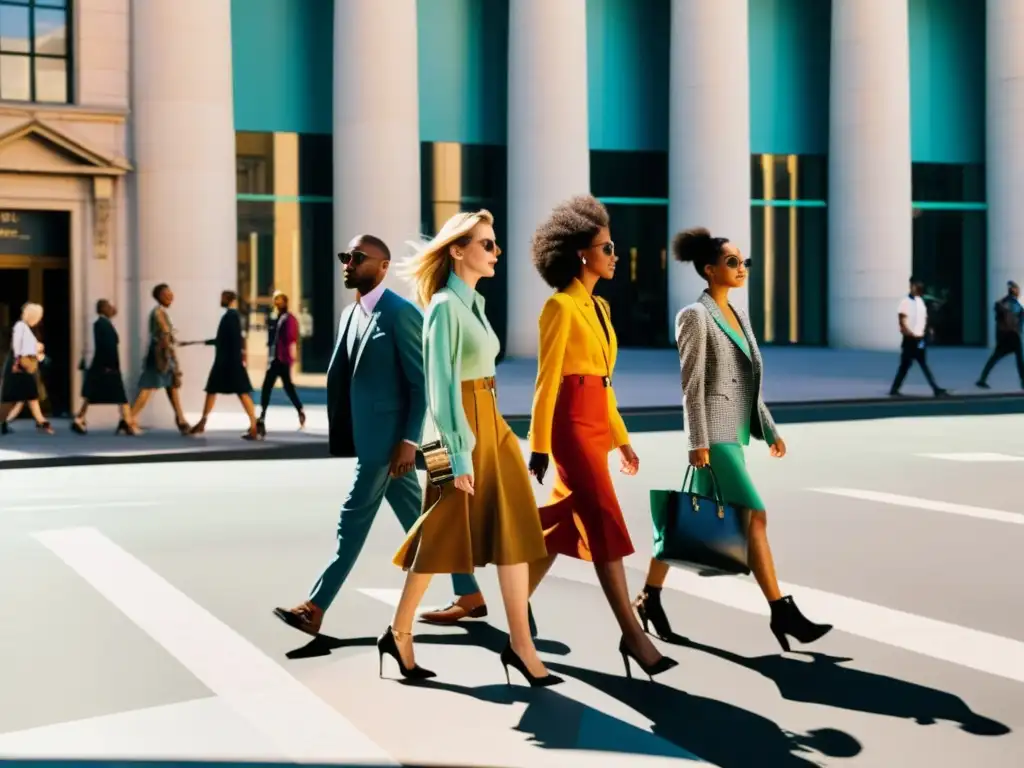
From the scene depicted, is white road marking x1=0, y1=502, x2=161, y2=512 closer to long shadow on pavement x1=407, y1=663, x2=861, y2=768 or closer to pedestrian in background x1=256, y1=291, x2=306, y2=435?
long shadow on pavement x1=407, y1=663, x2=861, y2=768

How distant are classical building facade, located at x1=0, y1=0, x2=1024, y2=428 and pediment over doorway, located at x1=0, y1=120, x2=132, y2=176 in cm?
783

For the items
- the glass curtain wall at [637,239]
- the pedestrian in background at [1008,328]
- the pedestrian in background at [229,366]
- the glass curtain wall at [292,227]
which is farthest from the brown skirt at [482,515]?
the glass curtain wall at [637,239]

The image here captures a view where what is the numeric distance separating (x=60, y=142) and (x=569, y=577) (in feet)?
51.2

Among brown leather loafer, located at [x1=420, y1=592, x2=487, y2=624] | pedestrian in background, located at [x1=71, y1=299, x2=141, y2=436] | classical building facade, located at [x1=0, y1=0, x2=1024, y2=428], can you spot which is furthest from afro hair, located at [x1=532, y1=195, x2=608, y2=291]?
classical building facade, located at [x1=0, y1=0, x2=1024, y2=428]

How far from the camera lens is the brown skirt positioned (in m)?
6.97

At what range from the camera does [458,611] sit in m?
8.50

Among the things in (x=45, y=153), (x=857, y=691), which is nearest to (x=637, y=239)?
(x=45, y=153)

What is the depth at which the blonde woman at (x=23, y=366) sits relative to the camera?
2086 centimetres

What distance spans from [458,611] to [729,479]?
1.53m

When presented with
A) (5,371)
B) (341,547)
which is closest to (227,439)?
(5,371)

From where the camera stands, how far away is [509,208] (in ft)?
122

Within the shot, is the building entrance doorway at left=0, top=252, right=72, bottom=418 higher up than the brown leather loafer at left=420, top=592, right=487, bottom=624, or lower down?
higher up

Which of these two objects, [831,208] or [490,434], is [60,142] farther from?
[831,208]

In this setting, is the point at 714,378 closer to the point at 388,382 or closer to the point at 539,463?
the point at 539,463
